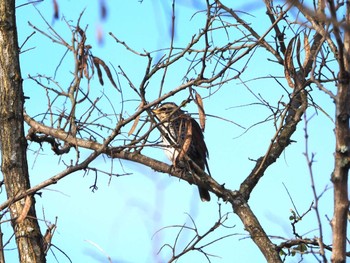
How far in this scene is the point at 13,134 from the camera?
15.2 ft

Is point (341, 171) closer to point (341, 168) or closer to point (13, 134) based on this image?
point (341, 168)

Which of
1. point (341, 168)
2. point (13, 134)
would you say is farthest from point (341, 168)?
point (13, 134)

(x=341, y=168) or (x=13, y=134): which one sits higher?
(x=13, y=134)

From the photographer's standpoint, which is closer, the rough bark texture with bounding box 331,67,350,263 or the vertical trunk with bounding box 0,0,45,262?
the rough bark texture with bounding box 331,67,350,263

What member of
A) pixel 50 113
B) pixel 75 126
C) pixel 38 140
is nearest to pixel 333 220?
pixel 75 126

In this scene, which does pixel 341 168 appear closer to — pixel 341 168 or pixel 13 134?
pixel 341 168

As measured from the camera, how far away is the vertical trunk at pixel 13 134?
14.9 feet

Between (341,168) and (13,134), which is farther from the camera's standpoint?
(13,134)

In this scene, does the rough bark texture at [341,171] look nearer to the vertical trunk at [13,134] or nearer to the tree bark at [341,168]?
the tree bark at [341,168]

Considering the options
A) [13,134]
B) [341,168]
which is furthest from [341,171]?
[13,134]

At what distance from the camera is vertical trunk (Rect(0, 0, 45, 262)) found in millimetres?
4551

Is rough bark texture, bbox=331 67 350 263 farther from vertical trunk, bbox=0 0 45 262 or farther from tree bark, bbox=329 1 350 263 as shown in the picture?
vertical trunk, bbox=0 0 45 262

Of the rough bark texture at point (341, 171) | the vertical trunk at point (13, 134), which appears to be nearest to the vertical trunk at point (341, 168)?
the rough bark texture at point (341, 171)

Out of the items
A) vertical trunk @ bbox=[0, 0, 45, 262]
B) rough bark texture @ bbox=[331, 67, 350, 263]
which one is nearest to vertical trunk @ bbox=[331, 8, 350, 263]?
rough bark texture @ bbox=[331, 67, 350, 263]
